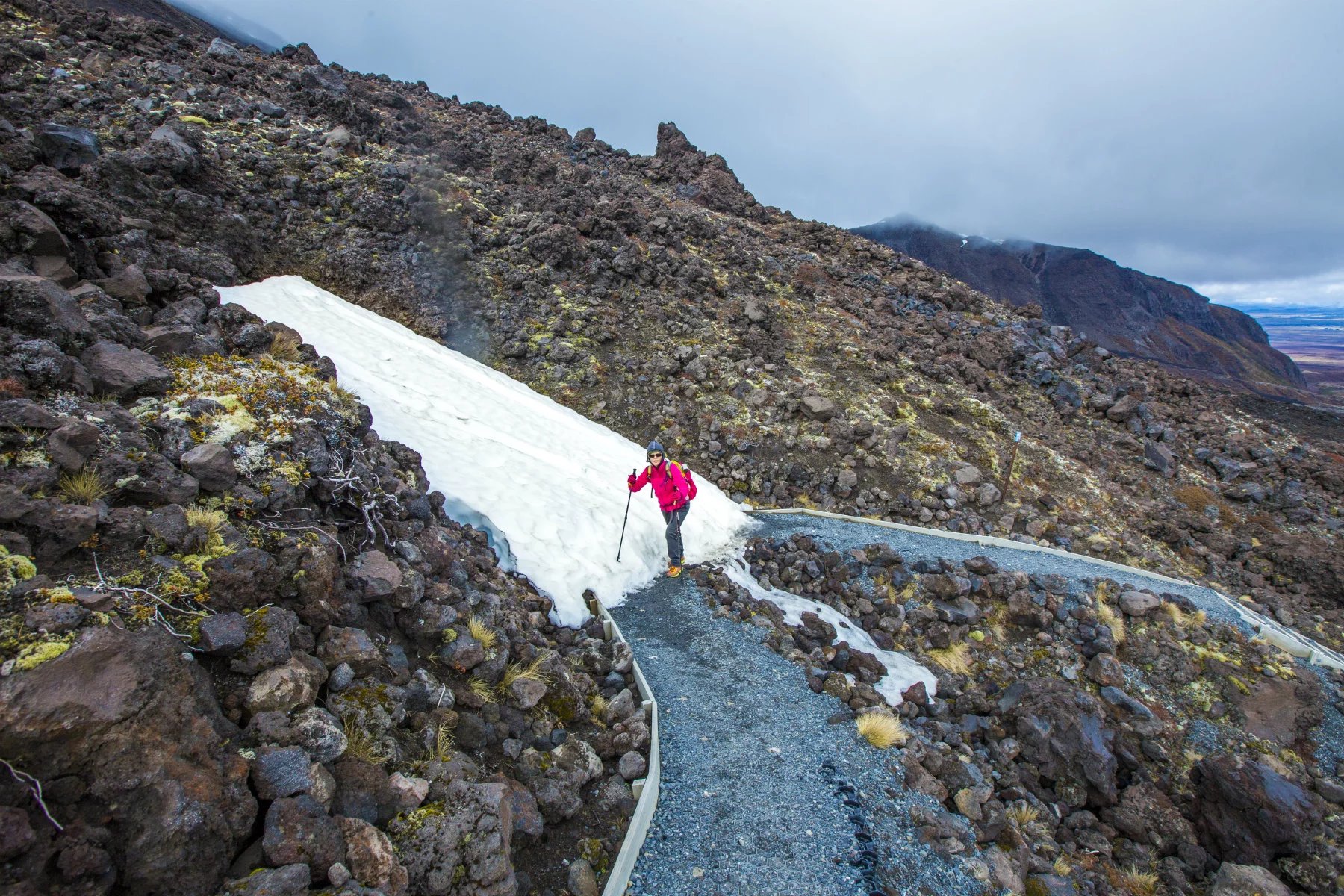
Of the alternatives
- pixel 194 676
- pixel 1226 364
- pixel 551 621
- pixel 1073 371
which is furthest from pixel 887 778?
pixel 1226 364

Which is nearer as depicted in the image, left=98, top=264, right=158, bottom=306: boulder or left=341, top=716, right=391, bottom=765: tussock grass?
left=341, top=716, right=391, bottom=765: tussock grass

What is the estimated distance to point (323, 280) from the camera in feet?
58.2

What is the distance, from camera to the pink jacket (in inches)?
397

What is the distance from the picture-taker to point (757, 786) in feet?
19.5

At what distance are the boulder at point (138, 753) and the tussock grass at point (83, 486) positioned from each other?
1.44 m

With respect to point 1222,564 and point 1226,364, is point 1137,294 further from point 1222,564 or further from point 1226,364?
point 1222,564

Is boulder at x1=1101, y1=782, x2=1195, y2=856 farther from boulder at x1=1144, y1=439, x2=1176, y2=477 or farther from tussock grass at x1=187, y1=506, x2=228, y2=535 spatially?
boulder at x1=1144, y1=439, x2=1176, y2=477

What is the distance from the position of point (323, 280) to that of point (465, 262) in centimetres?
471

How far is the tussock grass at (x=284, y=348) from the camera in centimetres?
802

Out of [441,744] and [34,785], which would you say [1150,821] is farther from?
[34,785]

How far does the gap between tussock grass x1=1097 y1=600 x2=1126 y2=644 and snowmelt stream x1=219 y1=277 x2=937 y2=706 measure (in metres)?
4.24

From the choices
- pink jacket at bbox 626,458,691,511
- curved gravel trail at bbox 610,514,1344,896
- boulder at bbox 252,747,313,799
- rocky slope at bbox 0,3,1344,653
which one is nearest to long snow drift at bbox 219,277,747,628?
pink jacket at bbox 626,458,691,511

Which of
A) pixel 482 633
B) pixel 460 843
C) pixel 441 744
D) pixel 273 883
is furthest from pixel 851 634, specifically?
pixel 273 883

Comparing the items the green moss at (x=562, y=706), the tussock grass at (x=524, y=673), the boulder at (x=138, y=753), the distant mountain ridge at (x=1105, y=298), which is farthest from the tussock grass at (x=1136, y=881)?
the distant mountain ridge at (x=1105, y=298)
